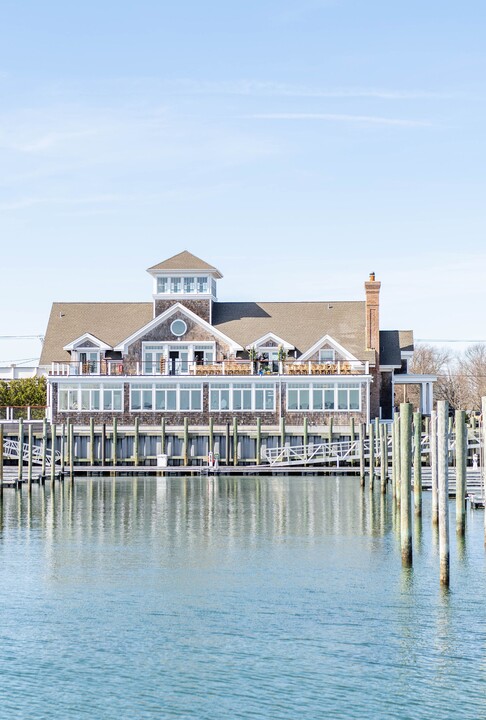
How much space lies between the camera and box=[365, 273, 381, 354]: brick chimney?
66062mm

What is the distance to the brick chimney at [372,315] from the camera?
6606 cm

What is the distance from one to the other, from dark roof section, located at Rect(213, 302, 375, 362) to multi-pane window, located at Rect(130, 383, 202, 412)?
5588mm

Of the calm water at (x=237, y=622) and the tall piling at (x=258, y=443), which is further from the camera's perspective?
the tall piling at (x=258, y=443)

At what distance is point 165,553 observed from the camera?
2848 centimetres

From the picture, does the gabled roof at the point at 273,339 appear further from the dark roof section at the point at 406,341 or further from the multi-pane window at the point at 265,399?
the dark roof section at the point at 406,341

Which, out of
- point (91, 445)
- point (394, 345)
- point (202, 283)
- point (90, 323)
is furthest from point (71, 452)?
point (394, 345)

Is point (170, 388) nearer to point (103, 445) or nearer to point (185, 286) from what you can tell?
point (103, 445)

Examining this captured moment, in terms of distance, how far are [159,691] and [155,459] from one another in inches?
A: 1707

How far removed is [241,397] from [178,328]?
262 inches

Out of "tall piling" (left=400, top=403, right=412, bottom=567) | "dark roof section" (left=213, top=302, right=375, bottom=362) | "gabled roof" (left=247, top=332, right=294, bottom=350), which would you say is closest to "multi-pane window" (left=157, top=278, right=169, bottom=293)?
"dark roof section" (left=213, top=302, right=375, bottom=362)

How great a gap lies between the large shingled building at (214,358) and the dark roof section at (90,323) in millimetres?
90

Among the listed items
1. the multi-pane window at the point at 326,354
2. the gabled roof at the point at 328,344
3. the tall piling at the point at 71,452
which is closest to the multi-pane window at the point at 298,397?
the gabled roof at the point at 328,344

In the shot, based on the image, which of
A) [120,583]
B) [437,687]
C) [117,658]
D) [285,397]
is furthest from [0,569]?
[285,397]

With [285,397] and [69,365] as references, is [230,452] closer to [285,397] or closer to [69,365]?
[285,397]
